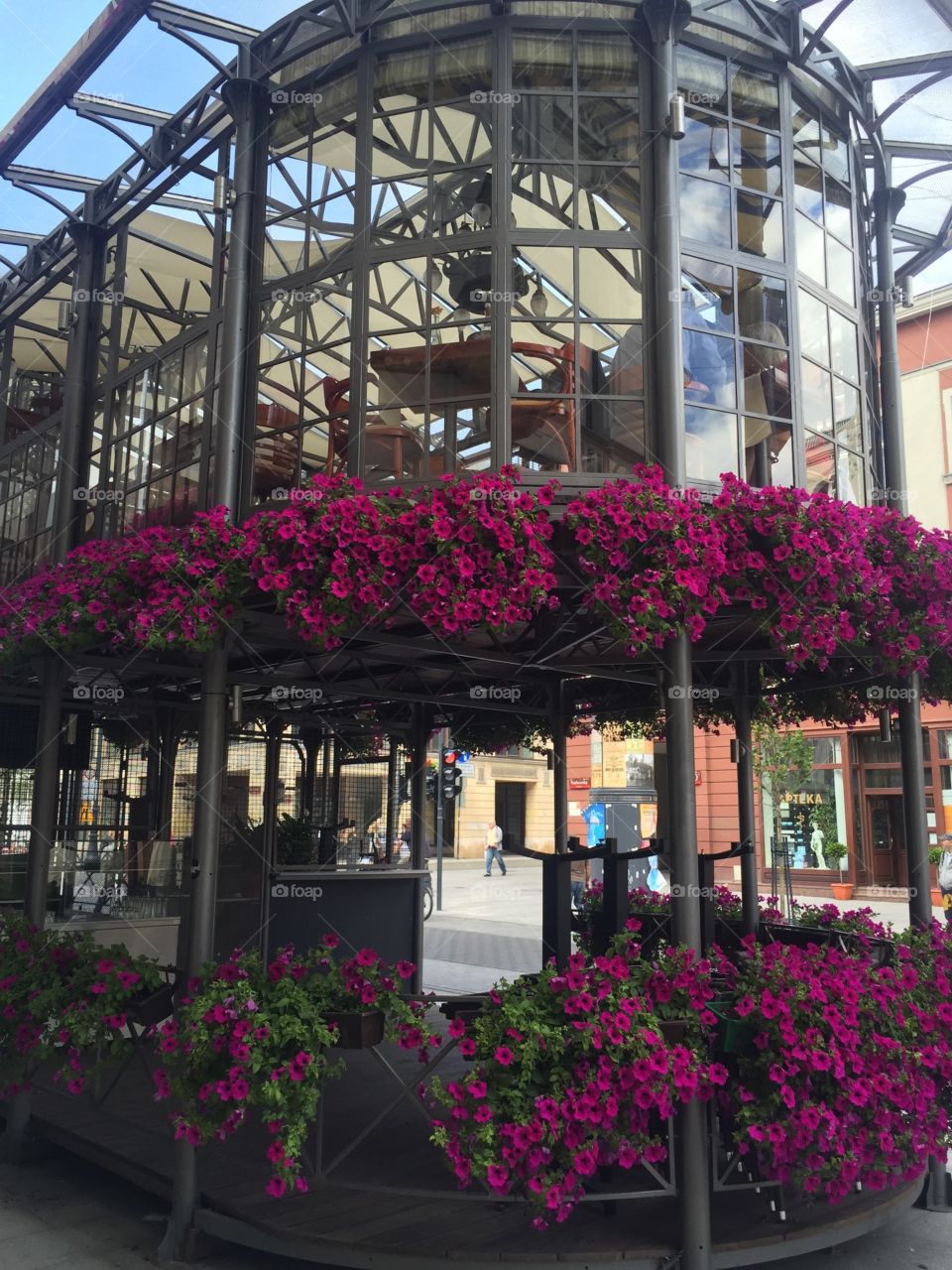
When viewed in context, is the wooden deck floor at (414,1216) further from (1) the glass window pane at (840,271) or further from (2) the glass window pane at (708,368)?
(1) the glass window pane at (840,271)

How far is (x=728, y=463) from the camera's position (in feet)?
18.6

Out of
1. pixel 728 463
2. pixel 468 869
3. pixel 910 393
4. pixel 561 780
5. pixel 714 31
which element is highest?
pixel 910 393

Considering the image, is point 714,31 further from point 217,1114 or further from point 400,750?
point 400,750

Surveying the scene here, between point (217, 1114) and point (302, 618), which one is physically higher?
point (302, 618)

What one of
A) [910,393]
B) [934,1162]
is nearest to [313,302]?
[934,1162]

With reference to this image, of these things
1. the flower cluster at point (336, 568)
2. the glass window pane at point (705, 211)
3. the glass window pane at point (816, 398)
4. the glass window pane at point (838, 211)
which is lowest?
the flower cluster at point (336, 568)

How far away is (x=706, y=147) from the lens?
19.6 feet

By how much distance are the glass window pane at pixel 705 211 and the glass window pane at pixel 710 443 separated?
3.26ft

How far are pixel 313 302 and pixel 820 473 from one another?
10.1ft

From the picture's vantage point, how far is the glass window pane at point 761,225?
5.99 m

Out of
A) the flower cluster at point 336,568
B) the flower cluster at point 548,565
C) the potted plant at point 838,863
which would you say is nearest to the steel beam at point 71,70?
the flower cluster at point 548,565

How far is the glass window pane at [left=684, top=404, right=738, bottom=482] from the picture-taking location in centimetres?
562

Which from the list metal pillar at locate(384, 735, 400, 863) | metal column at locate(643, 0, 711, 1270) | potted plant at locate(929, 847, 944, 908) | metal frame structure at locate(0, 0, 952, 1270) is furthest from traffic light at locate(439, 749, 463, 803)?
metal column at locate(643, 0, 711, 1270)

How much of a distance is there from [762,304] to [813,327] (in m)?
0.44
